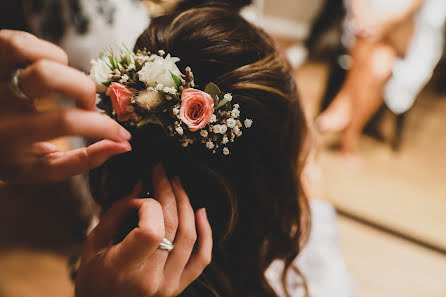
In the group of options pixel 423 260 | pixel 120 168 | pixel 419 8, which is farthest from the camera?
pixel 423 260

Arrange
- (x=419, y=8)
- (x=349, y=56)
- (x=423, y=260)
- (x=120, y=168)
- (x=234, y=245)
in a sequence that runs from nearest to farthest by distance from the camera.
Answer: (x=120, y=168) < (x=234, y=245) < (x=419, y=8) < (x=423, y=260) < (x=349, y=56)

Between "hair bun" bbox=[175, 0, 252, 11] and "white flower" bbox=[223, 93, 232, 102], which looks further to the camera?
"hair bun" bbox=[175, 0, 252, 11]

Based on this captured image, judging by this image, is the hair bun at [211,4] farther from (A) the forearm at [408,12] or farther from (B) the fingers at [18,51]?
(A) the forearm at [408,12]

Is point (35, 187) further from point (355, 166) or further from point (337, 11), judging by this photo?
point (337, 11)

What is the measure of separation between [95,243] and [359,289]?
54.5 inches

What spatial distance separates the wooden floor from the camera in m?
1.55

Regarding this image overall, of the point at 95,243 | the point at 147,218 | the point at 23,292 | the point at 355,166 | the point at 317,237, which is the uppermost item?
the point at 147,218

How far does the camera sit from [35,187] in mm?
1905

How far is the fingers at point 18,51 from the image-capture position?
394 millimetres

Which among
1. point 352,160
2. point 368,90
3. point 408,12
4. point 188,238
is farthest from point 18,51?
point 352,160

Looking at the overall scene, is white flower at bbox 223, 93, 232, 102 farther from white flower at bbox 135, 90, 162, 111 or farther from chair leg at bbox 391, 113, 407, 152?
chair leg at bbox 391, 113, 407, 152

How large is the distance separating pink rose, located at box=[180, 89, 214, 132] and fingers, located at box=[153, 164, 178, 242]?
134 mm

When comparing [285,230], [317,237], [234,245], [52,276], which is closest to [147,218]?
[234,245]

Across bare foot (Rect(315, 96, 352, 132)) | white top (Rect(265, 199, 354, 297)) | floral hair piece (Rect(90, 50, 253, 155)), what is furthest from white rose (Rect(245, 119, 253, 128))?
bare foot (Rect(315, 96, 352, 132))
